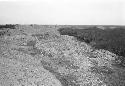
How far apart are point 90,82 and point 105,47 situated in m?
12.3

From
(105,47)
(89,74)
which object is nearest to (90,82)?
(89,74)

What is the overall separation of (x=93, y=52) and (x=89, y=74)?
25.0 ft

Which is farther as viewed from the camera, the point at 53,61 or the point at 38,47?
the point at 38,47

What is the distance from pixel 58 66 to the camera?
1844cm

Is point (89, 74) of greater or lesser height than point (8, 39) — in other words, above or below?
below

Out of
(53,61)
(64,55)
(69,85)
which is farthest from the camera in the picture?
(64,55)

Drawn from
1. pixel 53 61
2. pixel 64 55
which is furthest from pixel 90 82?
pixel 64 55

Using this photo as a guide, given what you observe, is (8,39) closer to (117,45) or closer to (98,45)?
(98,45)

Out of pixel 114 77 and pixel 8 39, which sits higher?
pixel 8 39

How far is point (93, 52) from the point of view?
80.5 ft

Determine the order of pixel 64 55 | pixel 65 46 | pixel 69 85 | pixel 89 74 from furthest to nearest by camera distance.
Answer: pixel 65 46 < pixel 64 55 < pixel 89 74 < pixel 69 85

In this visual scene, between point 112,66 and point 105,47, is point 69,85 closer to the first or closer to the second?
point 112,66

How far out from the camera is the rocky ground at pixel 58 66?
14625mm

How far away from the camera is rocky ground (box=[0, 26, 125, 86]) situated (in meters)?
14.6
